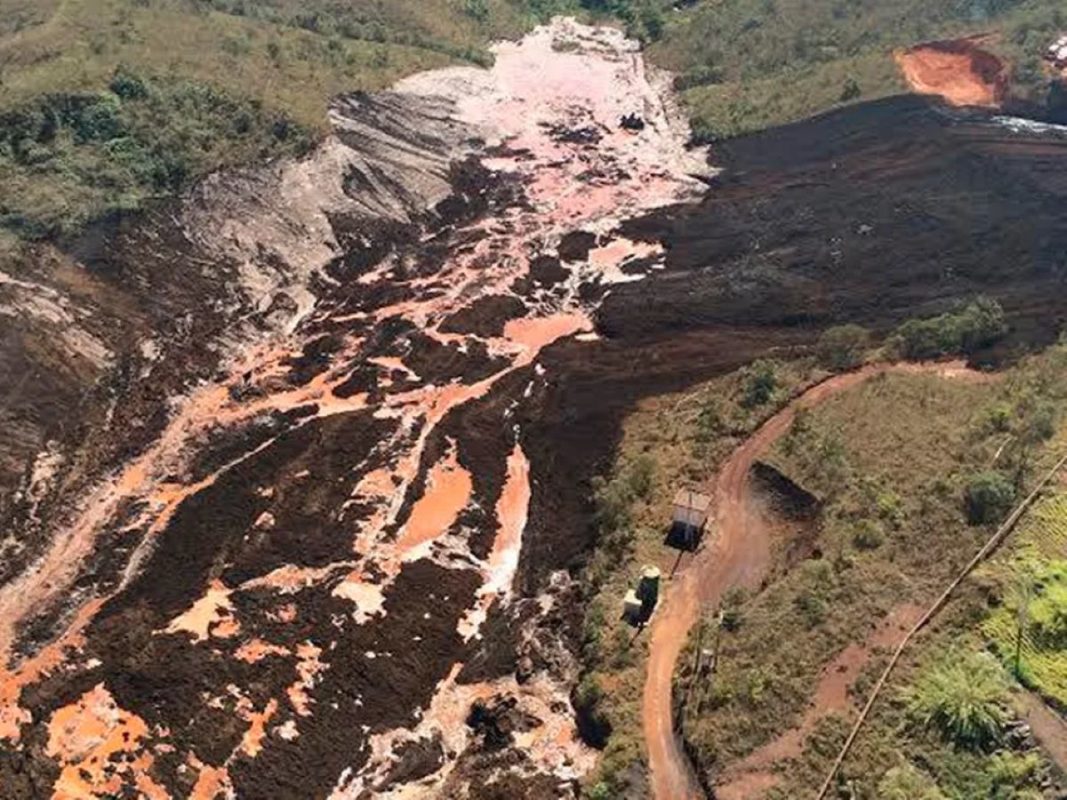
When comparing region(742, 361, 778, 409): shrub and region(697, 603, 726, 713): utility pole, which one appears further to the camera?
region(742, 361, 778, 409): shrub

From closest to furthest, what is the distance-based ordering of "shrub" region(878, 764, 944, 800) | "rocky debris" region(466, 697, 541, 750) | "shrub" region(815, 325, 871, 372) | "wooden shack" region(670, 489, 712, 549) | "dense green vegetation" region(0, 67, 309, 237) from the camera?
"shrub" region(878, 764, 944, 800)
"rocky debris" region(466, 697, 541, 750)
"wooden shack" region(670, 489, 712, 549)
"shrub" region(815, 325, 871, 372)
"dense green vegetation" region(0, 67, 309, 237)

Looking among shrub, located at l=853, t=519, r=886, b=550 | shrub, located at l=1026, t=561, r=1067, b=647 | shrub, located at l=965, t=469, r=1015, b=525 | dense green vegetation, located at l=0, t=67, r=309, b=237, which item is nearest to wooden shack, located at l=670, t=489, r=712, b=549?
shrub, located at l=853, t=519, r=886, b=550

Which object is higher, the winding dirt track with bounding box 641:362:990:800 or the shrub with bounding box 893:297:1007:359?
the shrub with bounding box 893:297:1007:359

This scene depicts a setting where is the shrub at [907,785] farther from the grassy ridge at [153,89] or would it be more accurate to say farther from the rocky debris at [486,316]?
the grassy ridge at [153,89]

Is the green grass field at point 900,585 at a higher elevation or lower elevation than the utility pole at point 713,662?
higher

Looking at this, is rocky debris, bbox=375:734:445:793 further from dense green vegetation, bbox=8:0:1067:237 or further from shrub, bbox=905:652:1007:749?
dense green vegetation, bbox=8:0:1067:237

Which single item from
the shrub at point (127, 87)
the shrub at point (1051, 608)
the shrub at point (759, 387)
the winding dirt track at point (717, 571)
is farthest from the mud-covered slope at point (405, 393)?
→ the shrub at point (1051, 608)

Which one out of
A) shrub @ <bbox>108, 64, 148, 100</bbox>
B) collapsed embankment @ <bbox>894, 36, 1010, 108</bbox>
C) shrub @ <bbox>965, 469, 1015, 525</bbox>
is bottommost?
shrub @ <bbox>965, 469, 1015, 525</bbox>
